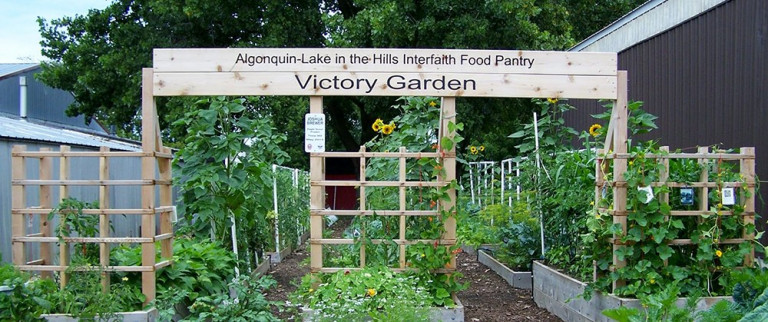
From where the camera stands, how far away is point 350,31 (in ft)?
52.4

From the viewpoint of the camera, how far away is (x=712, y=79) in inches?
320

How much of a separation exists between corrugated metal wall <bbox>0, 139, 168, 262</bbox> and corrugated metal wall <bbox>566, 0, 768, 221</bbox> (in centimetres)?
656

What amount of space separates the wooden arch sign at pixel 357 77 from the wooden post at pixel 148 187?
18 millimetres

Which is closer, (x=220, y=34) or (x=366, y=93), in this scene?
(x=366, y=93)

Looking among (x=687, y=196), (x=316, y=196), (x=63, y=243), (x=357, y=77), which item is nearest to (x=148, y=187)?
(x=63, y=243)

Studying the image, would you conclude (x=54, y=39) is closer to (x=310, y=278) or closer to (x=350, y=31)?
(x=350, y=31)

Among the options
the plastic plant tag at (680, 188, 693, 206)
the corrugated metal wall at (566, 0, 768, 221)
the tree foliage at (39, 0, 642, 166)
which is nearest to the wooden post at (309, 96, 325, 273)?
the plastic plant tag at (680, 188, 693, 206)

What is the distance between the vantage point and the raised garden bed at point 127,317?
5133mm

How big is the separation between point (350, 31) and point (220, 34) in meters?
4.38

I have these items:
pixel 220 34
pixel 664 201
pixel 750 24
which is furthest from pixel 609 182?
pixel 220 34

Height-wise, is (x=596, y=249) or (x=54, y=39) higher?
(x=54, y=39)

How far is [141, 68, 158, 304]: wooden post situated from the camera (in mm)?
5461

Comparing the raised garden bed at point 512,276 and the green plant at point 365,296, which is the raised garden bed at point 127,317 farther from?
the raised garden bed at point 512,276

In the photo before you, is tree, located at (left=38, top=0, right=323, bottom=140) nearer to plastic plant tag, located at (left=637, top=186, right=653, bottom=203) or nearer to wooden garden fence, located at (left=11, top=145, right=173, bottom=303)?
wooden garden fence, located at (left=11, top=145, right=173, bottom=303)
